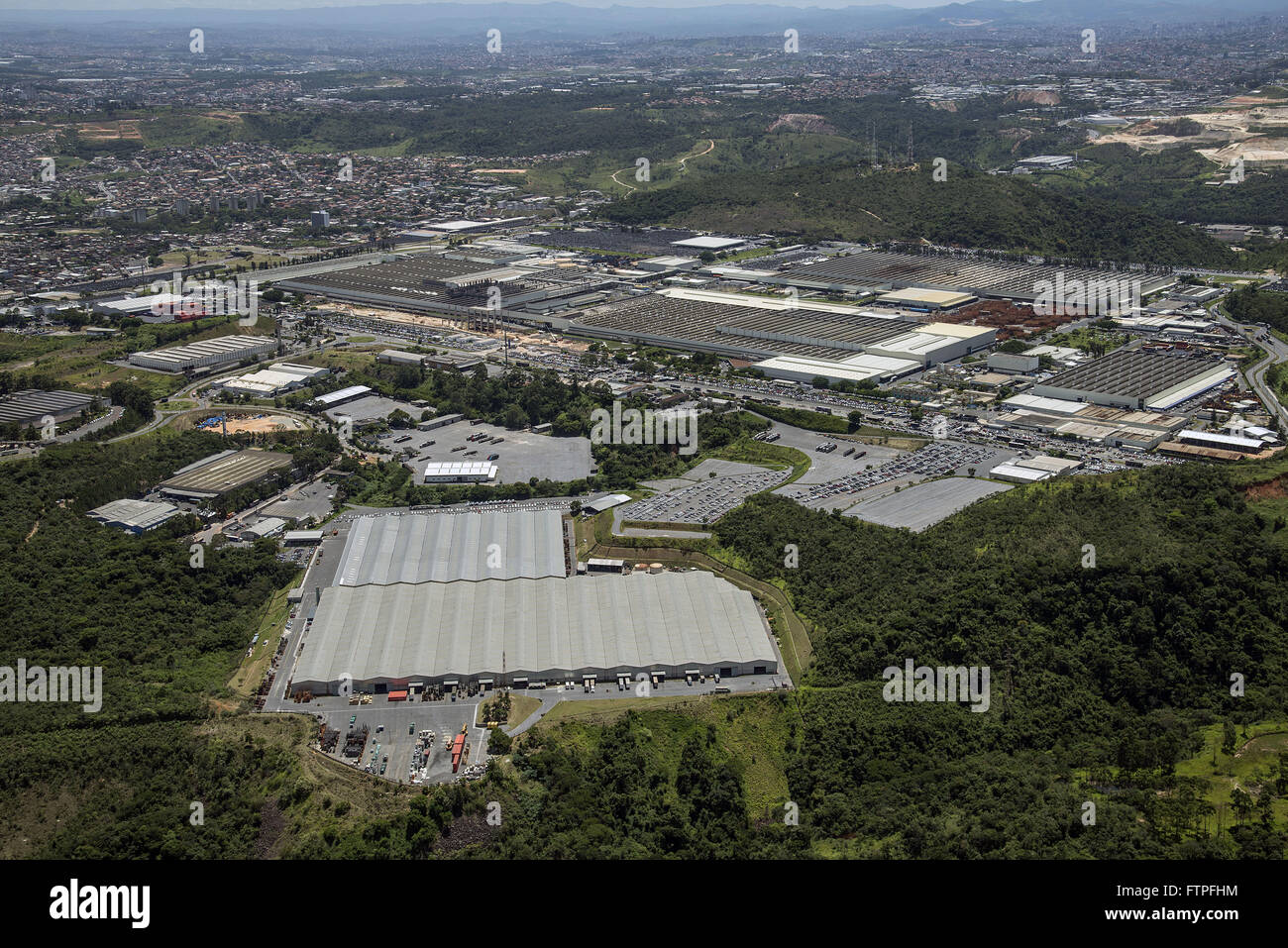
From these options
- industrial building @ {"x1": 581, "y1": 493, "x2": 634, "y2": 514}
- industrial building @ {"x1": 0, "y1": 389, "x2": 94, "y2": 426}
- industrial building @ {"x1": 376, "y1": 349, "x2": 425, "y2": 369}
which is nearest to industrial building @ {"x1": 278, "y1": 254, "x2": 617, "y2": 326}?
industrial building @ {"x1": 376, "y1": 349, "x2": 425, "y2": 369}

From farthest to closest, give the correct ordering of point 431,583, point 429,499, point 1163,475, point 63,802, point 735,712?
point 429,499 → point 1163,475 → point 431,583 → point 735,712 → point 63,802

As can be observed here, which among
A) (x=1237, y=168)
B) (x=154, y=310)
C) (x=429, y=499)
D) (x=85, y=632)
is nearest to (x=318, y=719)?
(x=85, y=632)

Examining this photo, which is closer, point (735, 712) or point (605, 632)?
point (735, 712)

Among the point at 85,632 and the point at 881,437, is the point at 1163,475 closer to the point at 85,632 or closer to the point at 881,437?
the point at 881,437

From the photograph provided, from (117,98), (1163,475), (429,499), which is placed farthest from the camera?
(117,98)

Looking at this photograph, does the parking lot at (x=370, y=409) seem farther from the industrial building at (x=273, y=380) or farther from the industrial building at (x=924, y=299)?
the industrial building at (x=924, y=299)

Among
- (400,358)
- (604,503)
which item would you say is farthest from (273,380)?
(604,503)

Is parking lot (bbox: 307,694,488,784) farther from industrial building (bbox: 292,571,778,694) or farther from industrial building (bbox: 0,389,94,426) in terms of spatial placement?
industrial building (bbox: 0,389,94,426)

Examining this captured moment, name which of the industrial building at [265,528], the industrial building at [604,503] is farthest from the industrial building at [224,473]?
the industrial building at [604,503]
